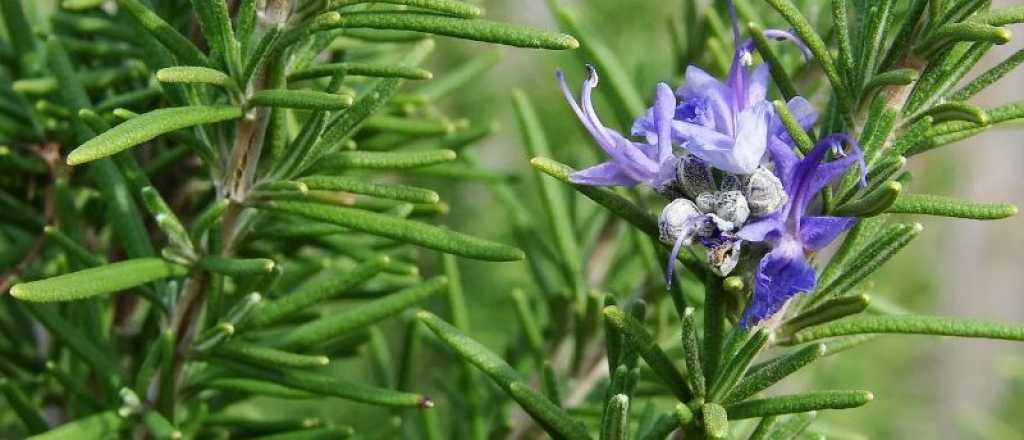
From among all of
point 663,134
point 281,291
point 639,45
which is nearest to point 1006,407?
point 639,45

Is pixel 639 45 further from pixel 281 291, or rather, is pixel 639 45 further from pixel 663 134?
pixel 663 134

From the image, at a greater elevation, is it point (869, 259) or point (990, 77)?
point (990, 77)

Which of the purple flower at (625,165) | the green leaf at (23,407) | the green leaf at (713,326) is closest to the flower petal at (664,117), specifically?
the purple flower at (625,165)

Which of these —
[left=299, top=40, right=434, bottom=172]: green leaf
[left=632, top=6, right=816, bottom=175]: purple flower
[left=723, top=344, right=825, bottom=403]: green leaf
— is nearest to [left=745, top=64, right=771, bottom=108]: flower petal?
[left=632, top=6, right=816, bottom=175]: purple flower

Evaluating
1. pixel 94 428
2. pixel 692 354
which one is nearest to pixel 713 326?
pixel 692 354

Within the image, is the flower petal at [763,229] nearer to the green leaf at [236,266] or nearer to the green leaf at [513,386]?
the green leaf at [513,386]

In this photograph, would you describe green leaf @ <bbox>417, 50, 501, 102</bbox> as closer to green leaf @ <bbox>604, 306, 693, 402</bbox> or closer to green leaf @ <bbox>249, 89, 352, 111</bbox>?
green leaf @ <bbox>249, 89, 352, 111</bbox>

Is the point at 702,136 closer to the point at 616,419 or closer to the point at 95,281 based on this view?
the point at 616,419
